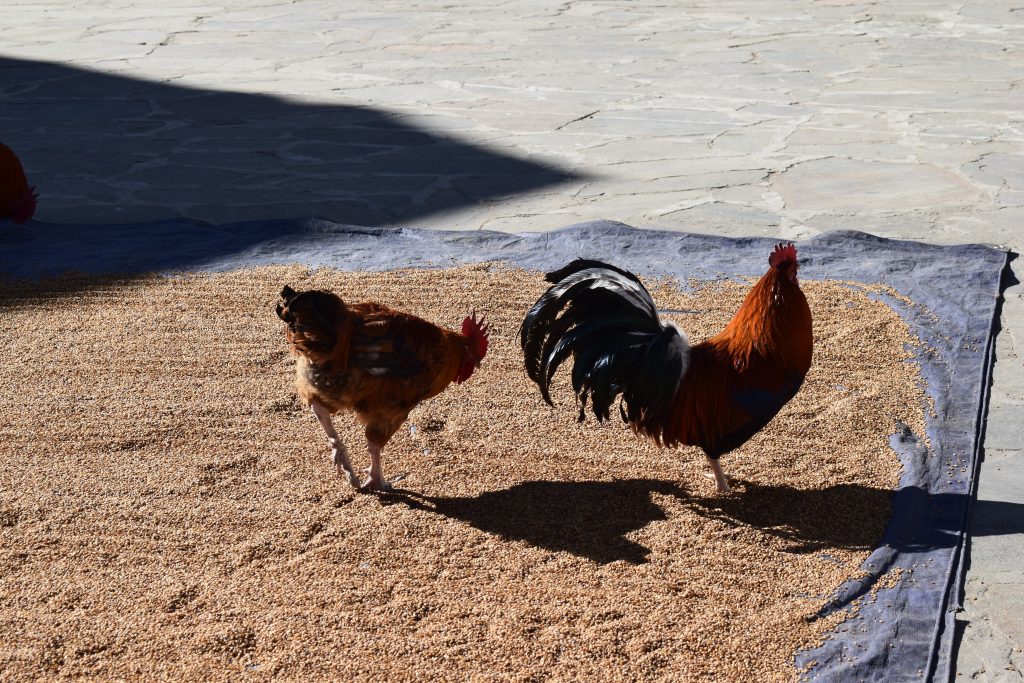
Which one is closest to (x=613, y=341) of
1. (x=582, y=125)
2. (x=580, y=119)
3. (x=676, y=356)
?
(x=676, y=356)

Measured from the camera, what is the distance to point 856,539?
3.63m

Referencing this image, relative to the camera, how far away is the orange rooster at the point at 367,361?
3.54m

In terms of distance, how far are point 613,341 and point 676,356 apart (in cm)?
22

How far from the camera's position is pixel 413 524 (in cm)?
379

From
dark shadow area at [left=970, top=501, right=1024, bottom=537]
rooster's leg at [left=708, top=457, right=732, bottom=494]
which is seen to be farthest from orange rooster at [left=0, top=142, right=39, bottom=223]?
dark shadow area at [left=970, top=501, right=1024, bottom=537]

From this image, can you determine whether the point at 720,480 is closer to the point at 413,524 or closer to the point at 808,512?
the point at 808,512

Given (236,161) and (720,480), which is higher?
(236,161)

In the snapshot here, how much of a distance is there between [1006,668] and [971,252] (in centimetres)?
361

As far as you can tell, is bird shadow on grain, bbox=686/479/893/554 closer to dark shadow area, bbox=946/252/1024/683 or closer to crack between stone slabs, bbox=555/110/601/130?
dark shadow area, bbox=946/252/1024/683

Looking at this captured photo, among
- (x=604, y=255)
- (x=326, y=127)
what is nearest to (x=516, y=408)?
(x=604, y=255)

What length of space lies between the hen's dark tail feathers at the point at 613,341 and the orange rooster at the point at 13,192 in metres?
4.49

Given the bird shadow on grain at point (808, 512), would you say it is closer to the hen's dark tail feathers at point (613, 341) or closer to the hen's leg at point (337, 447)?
the hen's dark tail feathers at point (613, 341)

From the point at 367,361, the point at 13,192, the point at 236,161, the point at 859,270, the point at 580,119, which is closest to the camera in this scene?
the point at 367,361

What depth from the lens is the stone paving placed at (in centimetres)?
705
